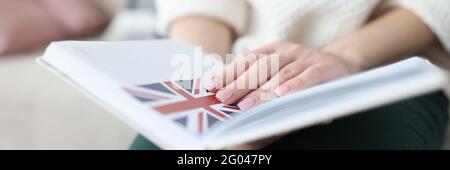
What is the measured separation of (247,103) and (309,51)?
0.45ft

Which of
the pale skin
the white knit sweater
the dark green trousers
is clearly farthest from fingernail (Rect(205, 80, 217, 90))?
the white knit sweater

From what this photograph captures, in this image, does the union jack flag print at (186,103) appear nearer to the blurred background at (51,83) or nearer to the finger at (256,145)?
the finger at (256,145)

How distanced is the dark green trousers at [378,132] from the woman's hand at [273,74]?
65mm

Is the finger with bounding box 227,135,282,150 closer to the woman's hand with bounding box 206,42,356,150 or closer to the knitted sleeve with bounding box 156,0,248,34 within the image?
the woman's hand with bounding box 206,42,356,150

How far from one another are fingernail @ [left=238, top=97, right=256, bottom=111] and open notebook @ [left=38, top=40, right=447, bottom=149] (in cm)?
1

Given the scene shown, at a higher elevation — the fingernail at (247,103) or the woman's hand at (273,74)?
the woman's hand at (273,74)

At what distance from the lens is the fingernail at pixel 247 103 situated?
19.2 inches

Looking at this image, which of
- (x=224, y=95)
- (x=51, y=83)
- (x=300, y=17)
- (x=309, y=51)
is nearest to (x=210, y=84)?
(x=224, y=95)

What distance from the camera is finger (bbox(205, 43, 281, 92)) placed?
51 cm

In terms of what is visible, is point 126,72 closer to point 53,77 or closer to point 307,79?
point 307,79

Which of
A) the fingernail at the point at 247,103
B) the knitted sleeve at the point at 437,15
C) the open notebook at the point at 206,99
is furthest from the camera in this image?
the knitted sleeve at the point at 437,15

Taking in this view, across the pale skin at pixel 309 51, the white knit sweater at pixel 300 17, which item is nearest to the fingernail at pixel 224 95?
the pale skin at pixel 309 51
